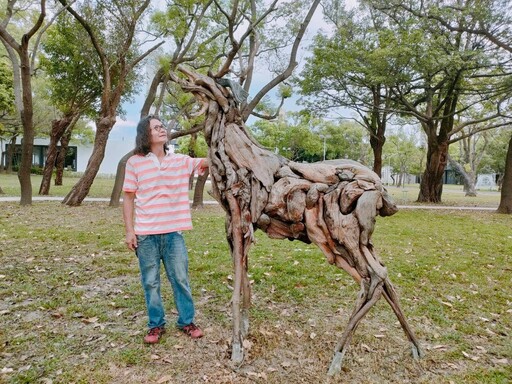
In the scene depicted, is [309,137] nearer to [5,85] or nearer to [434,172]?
[434,172]

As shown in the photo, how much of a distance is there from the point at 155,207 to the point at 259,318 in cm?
173

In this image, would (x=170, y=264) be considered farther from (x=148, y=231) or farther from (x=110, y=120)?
(x=110, y=120)

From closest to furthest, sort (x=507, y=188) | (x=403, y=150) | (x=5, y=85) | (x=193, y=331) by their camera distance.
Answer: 1. (x=193, y=331)
2. (x=507, y=188)
3. (x=5, y=85)
4. (x=403, y=150)

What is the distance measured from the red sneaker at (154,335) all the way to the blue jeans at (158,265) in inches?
1.6

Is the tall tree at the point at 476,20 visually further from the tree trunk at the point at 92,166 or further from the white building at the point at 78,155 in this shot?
the white building at the point at 78,155

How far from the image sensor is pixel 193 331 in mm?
3629

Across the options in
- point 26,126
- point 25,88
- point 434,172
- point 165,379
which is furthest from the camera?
point 434,172

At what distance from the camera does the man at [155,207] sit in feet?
10.9

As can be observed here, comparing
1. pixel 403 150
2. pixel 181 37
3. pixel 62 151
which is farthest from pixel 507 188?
pixel 403 150

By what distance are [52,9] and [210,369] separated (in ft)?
50.1

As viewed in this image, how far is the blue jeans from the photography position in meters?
3.37

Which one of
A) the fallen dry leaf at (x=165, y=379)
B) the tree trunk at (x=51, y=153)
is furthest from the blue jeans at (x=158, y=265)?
the tree trunk at (x=51, y=153)

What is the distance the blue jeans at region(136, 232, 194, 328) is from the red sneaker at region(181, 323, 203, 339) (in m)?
0.26

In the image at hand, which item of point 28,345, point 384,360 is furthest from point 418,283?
point 28,345
